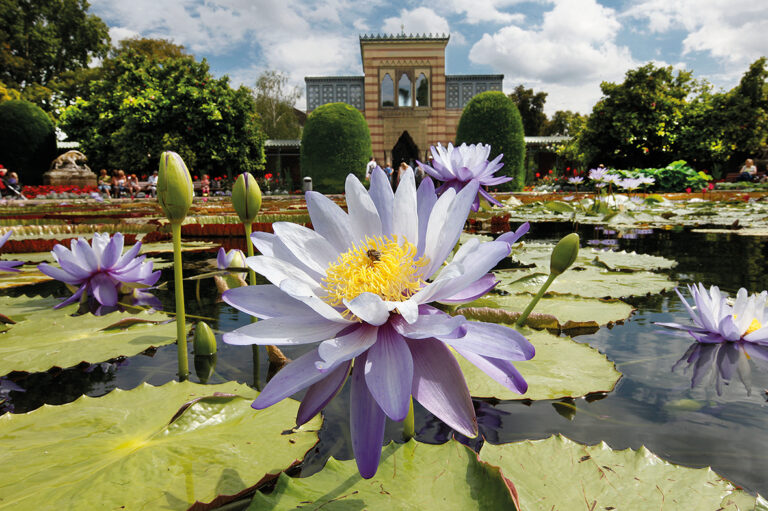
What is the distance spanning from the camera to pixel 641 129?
14516 mm

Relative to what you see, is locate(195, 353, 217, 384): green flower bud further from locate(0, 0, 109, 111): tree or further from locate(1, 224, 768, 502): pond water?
locate(0, 0, 109, 111): tree

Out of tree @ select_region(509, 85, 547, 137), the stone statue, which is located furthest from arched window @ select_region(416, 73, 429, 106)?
the stone statue

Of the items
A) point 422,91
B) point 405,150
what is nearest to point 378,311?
point 422,91

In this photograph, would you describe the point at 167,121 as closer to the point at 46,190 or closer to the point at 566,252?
the point at 46,190

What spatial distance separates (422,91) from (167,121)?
11.8 meters

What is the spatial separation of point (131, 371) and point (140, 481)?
519 millimetres

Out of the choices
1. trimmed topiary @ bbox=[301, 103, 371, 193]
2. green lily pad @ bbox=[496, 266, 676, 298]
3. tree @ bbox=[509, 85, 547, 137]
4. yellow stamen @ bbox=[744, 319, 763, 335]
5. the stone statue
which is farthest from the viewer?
tree @ bbox=[509, 85, 547, 137]

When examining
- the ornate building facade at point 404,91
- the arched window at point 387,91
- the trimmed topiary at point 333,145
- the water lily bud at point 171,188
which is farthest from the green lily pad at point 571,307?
the arched window at point 387,91

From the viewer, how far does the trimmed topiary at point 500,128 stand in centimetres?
1357

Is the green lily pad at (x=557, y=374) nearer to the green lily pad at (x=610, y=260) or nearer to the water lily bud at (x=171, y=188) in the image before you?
the water lily bud at (x=171, y=188)

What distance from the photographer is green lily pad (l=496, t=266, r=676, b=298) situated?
1542 mm

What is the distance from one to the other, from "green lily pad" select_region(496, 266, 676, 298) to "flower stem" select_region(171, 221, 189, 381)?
1.02 m

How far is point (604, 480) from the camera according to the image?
0.50 m

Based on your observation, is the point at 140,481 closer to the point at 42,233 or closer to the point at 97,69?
the point at 42,233
